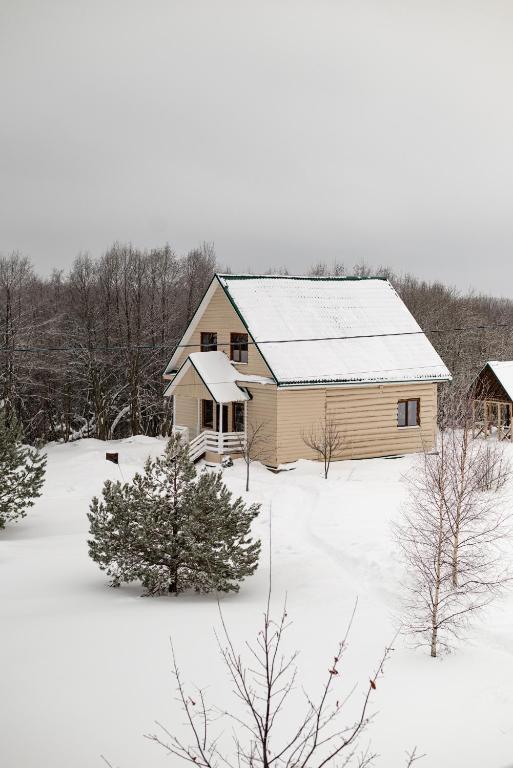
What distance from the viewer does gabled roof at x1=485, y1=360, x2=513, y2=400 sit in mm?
29391

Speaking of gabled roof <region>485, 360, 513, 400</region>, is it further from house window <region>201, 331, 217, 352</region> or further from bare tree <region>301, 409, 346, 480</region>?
house window <region>201, 331, 217, 352</region>

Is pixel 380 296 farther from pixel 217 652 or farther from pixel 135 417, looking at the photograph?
pixel 217 652

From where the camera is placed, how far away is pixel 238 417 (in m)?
26.1

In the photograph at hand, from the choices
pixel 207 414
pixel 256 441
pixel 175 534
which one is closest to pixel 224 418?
pixel 207 414

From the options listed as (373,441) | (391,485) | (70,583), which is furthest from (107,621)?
(373,441)

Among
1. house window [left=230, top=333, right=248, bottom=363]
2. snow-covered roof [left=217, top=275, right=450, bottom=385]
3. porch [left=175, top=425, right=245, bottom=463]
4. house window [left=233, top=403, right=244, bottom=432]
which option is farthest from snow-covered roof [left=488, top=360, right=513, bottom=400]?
porch [left=175, top=425, right=245, bottom=463]

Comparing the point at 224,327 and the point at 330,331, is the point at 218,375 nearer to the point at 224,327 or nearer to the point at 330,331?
the point at 224,327

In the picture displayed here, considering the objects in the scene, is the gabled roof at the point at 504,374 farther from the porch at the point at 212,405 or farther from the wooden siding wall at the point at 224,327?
the porch at the point at 212,405

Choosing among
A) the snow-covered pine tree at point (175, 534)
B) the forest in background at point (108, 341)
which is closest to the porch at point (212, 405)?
the forest in background at point (108, 341)

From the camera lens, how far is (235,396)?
24.3 m

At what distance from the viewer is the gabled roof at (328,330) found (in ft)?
79.5

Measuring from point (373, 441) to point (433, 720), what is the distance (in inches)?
722

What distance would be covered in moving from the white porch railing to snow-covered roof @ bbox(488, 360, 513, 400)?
39.7 ft

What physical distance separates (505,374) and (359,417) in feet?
28.8
